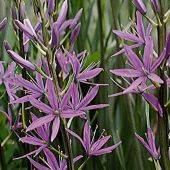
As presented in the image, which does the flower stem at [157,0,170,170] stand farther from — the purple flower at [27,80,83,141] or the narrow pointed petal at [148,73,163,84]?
the purple flower at [27,80,83,141]

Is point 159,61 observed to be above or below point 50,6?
below

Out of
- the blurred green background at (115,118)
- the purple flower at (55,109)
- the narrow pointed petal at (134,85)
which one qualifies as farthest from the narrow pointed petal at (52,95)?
the blurred green background at (115,118)

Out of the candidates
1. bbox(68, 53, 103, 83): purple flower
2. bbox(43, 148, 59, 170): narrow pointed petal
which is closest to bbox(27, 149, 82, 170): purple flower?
bbox(43, 148, 59, 170): narrow pointed petal

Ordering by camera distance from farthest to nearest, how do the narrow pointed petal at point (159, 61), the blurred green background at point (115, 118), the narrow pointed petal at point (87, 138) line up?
the blurred green background at point (115, 118), the narrow pointed petal at point (87, 138), the narrow pointed petal at point (159, 61)

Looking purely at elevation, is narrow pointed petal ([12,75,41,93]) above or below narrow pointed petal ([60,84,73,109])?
above

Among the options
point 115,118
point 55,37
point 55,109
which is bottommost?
point 115,118

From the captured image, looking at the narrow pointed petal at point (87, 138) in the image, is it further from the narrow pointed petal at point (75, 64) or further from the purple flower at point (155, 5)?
the purple flower at point (155, 5)

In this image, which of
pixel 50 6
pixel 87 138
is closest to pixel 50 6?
pixel 50 6

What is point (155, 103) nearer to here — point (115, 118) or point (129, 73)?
point (129, 73)

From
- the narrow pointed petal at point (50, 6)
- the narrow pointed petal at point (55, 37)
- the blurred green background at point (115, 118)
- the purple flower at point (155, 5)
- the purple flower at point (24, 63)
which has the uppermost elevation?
the narrow pointed petal at point (50, 6)

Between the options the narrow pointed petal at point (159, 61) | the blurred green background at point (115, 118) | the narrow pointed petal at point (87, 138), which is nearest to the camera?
the narrow pointed petal at point (159, 61)

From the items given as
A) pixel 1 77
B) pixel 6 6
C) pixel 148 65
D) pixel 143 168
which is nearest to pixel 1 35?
pixel 6 6
